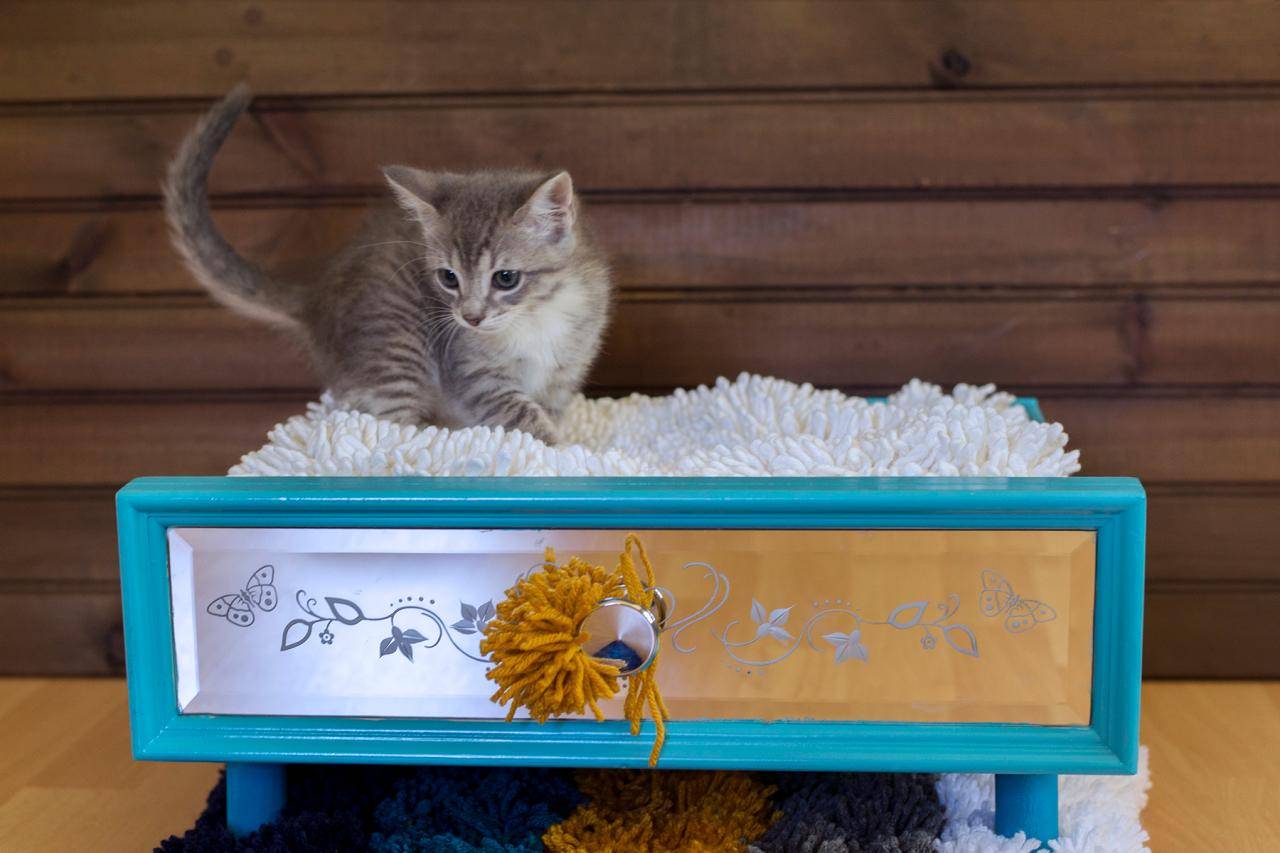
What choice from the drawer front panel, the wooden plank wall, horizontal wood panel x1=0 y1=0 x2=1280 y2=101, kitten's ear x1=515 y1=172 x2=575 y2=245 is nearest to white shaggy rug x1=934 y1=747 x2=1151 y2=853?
the drawer front panel

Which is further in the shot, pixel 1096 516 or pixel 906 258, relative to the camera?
pixel 906 258

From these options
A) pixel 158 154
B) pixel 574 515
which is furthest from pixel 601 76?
pixel 574 515

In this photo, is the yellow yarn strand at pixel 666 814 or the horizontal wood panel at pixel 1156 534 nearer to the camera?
the yellow yarn strand at pixel 666 814

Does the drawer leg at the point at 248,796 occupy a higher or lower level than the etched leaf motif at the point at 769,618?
lower

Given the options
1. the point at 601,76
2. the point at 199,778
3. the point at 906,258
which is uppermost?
the point at 601,76

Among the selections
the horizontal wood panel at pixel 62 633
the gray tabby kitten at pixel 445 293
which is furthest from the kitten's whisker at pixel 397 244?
the horizontal wood panel at pixel 62 633

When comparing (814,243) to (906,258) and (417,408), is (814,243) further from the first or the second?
(417,408)

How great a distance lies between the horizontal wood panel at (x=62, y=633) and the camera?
1559 millimetres

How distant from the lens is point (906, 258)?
1.44m

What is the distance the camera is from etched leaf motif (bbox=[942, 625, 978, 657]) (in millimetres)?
889

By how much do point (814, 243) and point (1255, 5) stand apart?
63 cm

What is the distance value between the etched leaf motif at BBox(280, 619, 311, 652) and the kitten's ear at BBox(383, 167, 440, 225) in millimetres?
461

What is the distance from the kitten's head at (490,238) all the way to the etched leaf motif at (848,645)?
0.51 metres

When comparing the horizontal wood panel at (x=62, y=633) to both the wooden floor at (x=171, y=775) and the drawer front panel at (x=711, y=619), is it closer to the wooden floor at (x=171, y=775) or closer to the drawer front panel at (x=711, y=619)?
the wooden floor at (x=171, y=775)
